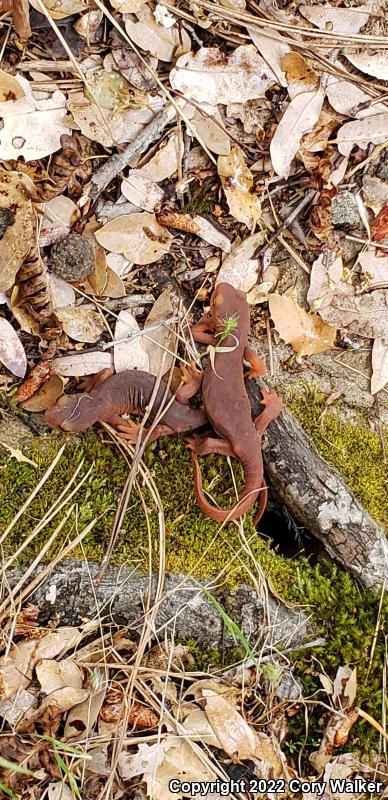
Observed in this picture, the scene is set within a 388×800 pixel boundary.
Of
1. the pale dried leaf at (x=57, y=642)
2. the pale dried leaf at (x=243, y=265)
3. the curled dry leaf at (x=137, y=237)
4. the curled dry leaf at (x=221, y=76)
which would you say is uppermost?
the curled dry leaf at (x=221, y=76)

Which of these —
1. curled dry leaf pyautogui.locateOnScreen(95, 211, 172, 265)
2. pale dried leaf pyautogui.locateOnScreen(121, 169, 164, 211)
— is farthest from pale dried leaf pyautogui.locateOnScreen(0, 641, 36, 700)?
pale dried leaf pyautogui.locateOnScreen(121, 169, 164, 211)

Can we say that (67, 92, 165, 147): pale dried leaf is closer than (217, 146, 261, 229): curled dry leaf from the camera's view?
Yes

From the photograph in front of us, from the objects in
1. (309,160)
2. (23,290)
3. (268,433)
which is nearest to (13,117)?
(23,290)

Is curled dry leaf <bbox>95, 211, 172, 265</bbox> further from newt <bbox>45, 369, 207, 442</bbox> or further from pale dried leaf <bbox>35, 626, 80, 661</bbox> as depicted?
pale dried leaf <bbox>35, 626, 80, 661</bbox>

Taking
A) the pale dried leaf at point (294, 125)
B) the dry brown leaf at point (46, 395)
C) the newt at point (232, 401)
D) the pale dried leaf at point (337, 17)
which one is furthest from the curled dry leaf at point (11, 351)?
the pale dried leaf at point (337, 17)

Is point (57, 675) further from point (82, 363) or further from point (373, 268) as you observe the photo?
point (373, 268)

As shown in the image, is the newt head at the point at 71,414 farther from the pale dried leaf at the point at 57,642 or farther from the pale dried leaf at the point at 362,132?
the pale dried leaf at the point at 362,132
